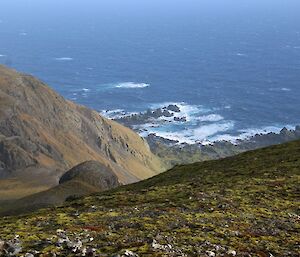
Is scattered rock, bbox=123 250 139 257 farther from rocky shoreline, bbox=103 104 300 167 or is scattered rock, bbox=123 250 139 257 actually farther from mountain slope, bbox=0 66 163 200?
rocky shoreline, bbox=103 104 300 167

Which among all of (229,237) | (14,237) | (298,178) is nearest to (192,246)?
(229,237)

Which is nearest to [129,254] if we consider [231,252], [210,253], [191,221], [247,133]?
[210,253]

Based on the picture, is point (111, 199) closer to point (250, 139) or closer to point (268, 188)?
point (268, 188)

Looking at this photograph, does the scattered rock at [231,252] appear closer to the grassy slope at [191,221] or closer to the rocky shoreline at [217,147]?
the grassy slope at [191,221]

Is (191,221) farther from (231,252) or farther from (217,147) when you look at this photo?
(217,147)

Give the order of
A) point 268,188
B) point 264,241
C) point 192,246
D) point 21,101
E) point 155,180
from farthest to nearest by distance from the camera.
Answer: point 21,101 → point 155,180 → point 268,188 → point 264,241 → point 192,246
